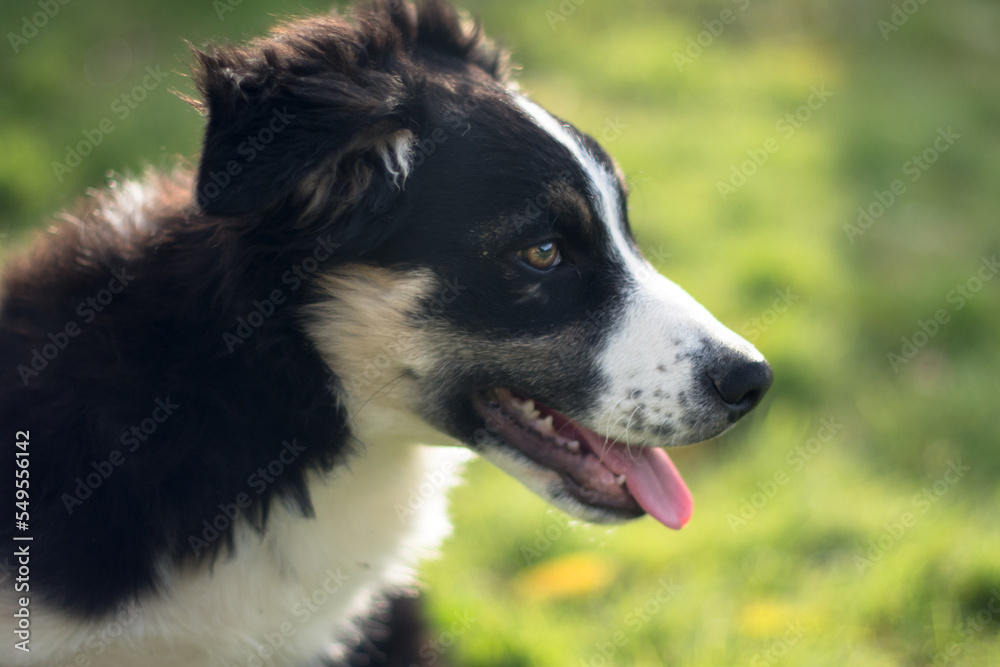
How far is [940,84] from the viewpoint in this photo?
7.23m

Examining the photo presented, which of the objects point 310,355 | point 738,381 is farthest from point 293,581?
point 738,381

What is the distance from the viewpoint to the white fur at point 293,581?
2.25m

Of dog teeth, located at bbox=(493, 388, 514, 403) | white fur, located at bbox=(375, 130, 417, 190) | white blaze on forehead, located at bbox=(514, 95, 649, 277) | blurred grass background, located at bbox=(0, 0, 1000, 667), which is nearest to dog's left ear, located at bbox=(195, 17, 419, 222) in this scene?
white fur, located at bbox=(375, 130, 417, 190)

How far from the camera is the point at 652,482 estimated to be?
2693 mm

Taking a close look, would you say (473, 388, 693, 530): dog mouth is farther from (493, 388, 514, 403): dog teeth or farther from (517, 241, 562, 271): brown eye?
(517, 241, 562, 271): brown eye

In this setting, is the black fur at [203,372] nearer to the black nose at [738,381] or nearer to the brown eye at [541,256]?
the brown eye at [541,256]

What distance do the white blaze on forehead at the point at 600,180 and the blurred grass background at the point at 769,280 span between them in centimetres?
138

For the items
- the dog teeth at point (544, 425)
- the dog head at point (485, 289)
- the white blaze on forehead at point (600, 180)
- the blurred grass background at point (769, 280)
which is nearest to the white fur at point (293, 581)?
the dog head at point (485, 289)

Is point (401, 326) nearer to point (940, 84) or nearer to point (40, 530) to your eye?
point (40, 530)

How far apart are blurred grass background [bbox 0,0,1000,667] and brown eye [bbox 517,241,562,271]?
138 centimetres

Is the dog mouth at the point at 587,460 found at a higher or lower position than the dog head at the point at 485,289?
lower

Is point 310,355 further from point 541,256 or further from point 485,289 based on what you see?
point 541,256

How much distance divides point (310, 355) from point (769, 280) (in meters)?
3.36

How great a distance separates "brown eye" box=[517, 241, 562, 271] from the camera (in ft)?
7.77
